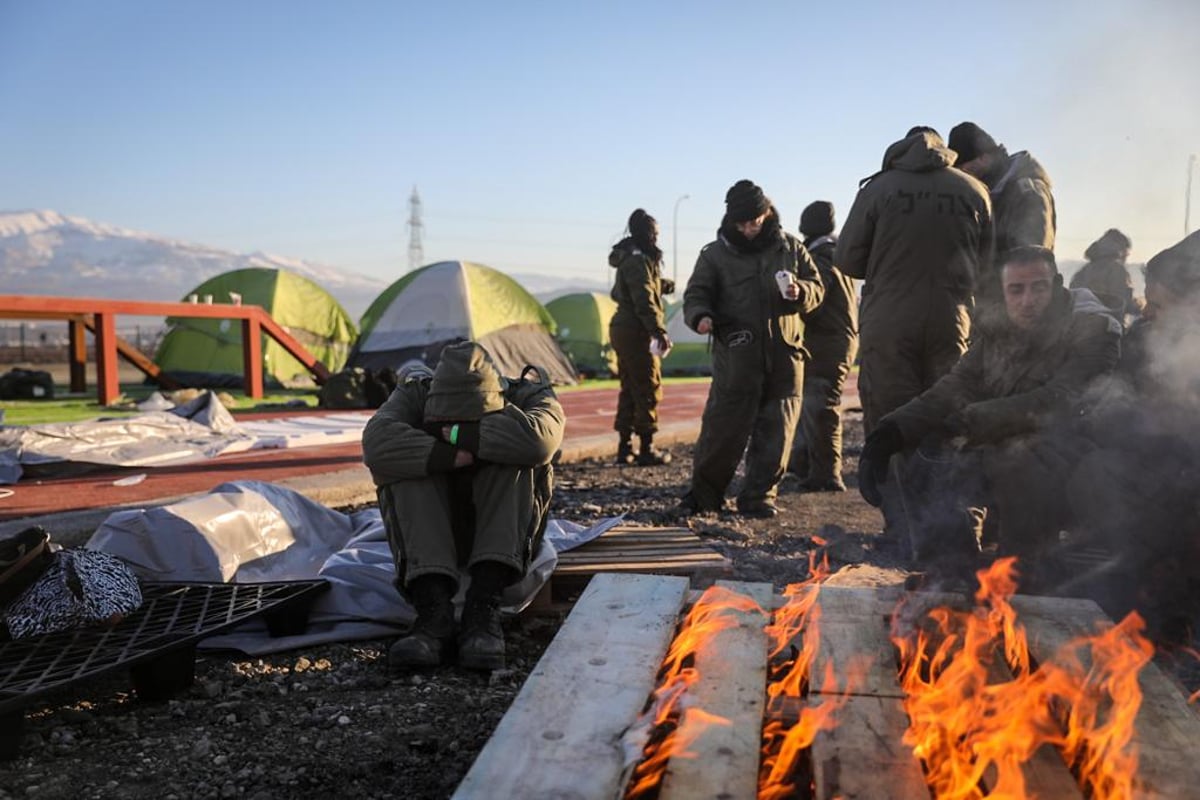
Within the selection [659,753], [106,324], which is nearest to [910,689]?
[659,753]

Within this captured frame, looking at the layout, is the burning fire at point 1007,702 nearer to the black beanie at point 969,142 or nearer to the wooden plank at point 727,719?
the wooden plank at point 727,719

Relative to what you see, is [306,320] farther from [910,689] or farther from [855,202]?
[910,689]

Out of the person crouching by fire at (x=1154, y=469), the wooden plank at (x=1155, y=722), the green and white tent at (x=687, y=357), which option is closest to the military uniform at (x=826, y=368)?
the person crouching by fire at (x=1154, y=469)

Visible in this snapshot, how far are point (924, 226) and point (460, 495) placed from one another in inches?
113

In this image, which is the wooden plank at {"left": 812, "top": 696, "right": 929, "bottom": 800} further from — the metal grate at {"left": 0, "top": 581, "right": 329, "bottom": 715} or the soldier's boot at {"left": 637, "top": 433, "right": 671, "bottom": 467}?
the soldier's boot at {"left": 637, "top": 433, "right": 671, "bottom": 467}

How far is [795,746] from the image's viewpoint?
1892mm

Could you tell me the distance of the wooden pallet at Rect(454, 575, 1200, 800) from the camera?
1642 millimetres

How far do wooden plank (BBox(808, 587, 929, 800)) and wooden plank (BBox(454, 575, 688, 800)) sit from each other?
15.4 inches

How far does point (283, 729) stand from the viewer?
8.52ft

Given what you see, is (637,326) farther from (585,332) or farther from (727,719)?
(585,332)

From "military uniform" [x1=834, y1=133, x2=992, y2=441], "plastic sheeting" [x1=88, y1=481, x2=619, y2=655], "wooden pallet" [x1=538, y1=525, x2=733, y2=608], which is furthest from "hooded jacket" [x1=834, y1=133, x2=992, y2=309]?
"plastic sheeting" [x1=88, y1=481, x2=619, y2=655]

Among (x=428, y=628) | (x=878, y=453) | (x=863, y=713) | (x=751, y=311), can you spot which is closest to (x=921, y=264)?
(x=751, y=311)

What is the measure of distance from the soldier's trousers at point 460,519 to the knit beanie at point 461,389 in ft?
0.70

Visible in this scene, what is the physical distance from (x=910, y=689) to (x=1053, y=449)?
5.61ft
